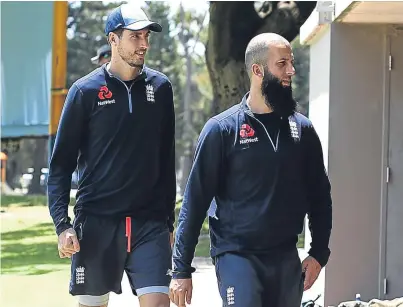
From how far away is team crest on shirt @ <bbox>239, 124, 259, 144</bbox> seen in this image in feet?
14.2

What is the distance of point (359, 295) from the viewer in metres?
7.78

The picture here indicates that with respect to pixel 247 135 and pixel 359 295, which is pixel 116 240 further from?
pixel 359 295

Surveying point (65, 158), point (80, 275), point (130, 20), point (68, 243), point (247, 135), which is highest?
point (130, 20)

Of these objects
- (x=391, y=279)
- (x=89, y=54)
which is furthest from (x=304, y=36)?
(x=89, y=54)

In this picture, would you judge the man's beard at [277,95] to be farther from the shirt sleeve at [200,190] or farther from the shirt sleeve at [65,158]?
the shirt sleeve at [65,158]

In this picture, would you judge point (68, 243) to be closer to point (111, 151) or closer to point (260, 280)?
point (111, 151)

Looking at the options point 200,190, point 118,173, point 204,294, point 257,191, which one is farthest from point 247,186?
point 204,294

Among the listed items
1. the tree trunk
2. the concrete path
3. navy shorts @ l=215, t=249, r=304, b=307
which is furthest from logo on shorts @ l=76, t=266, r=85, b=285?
the tree trunk

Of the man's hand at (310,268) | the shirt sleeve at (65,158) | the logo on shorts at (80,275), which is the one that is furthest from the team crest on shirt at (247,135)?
the logo on shorts at (80,275)

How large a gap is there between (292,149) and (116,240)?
136 cm

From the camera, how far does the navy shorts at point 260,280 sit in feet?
14.0

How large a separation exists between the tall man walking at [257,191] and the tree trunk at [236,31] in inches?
442

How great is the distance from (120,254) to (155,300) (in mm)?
359

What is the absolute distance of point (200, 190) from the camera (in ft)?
14.4
